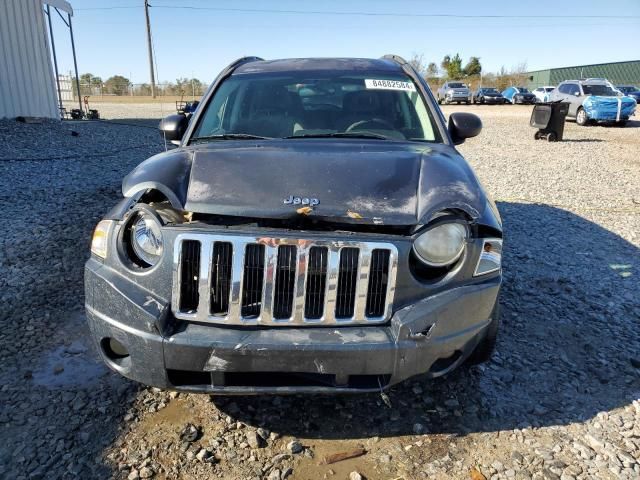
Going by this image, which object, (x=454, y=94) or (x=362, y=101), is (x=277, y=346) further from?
(x=454, y=94)

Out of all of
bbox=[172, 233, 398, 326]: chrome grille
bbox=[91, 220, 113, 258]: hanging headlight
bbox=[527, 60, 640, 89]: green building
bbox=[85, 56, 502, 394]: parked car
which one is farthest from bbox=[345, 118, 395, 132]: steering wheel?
bbox=[527, 60, 640, 89]: green building

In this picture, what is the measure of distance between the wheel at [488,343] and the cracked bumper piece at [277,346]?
26 cm

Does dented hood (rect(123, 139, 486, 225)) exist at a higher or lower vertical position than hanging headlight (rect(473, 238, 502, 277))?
higher

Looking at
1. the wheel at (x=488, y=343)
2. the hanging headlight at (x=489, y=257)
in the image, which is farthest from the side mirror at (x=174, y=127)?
the wheel at (x=488, y=343)

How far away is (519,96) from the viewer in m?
38.9

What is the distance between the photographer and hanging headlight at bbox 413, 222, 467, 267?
2.20 meters

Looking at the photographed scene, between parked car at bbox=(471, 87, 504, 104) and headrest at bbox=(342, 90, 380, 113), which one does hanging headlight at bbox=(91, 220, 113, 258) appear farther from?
parked car at bbox=(471, 87, 504, 104)

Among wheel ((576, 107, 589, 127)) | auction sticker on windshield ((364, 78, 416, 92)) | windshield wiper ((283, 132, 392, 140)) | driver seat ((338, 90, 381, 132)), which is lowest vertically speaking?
wheel ((576, 107, 589, 127))

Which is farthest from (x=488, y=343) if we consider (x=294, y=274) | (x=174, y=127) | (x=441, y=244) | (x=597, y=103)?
(x=597, y=103)

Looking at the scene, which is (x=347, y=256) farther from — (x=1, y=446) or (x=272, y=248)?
(x=1, y=446)

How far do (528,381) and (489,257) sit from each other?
3.54ft

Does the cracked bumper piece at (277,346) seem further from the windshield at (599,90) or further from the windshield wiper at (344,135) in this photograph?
the windshield at (599,90)

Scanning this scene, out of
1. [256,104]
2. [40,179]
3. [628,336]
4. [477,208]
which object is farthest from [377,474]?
[40,179]

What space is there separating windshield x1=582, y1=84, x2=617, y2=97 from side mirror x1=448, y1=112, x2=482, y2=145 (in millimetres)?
21105
